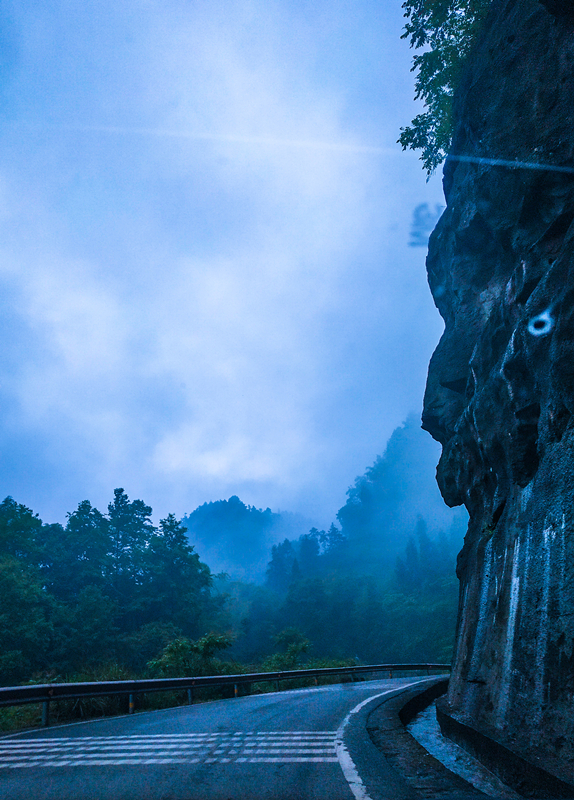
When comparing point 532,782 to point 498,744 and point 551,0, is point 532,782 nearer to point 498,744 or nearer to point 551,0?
point 498,744

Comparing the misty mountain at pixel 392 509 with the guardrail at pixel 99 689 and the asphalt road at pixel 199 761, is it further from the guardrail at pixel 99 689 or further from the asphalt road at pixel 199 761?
the asphalt road at pixel 199 761

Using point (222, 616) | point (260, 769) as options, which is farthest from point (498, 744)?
point (222, 616)

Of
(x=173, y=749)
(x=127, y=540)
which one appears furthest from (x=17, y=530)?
(x=173, y=749)

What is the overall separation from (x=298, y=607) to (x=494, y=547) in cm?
8249

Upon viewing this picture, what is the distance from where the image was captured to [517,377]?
9.99m

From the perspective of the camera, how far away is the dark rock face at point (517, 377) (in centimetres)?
642

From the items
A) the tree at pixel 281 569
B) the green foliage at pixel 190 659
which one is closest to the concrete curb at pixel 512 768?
the green foliage at pixel 190 659

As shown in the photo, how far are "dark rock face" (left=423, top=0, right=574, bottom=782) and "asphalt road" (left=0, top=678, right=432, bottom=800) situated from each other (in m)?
2.11

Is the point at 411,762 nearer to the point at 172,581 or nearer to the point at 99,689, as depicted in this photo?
the point at 99,689

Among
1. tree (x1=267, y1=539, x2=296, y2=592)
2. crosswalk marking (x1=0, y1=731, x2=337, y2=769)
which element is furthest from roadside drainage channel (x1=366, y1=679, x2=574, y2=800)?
tree (x1=267, y1=539, x2=296, y2=592)

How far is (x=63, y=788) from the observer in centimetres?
487

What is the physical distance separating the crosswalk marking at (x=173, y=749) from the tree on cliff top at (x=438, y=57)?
19243 mm

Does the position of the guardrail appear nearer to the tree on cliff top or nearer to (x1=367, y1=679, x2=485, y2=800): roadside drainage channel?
(x1=367, y1=679, x2=485, y2=800): roadside drainage channel

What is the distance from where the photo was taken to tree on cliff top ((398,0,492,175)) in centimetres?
1612
